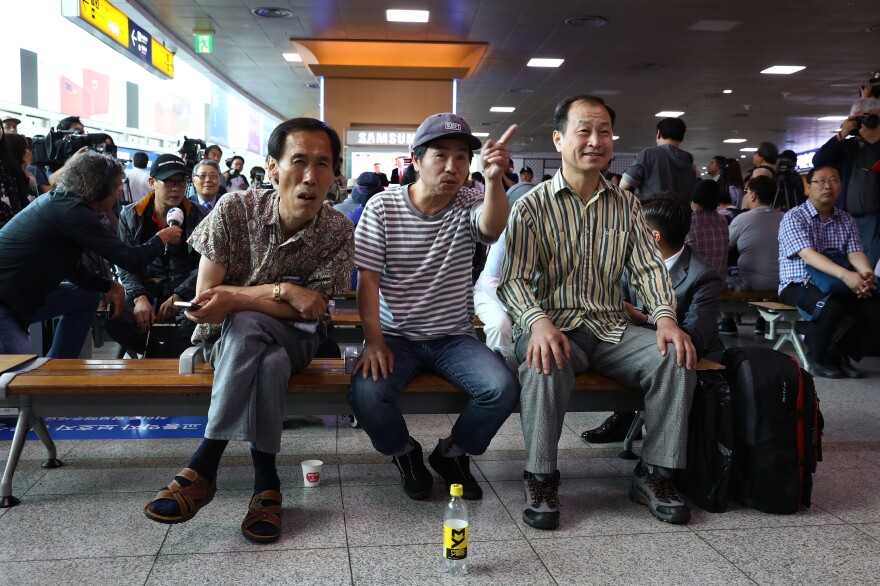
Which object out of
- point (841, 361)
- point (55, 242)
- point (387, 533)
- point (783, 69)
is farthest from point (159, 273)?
point (783, 69)

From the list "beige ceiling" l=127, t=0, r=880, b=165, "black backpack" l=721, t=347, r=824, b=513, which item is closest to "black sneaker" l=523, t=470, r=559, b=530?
"black backpack" l=721, t=347, r=824, b=513

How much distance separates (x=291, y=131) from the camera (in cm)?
246

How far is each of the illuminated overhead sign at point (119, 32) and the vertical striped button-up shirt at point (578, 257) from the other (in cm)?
627

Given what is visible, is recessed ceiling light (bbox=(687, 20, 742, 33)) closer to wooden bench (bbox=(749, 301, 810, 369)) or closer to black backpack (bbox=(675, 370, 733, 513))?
wooden bench (bbox=(749, 301, 810, 369))

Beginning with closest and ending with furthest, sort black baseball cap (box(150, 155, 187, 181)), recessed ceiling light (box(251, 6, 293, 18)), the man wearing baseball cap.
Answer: the man wearing baseball cap
black baseball cap (box(150, 155, 187, 181))
recessed ceiling light (box(251, 6, 293, 18))

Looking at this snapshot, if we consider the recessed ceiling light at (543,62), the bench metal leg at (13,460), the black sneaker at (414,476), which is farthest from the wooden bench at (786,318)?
the recessed ceiling light at (543,62)

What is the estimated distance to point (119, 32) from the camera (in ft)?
27.1

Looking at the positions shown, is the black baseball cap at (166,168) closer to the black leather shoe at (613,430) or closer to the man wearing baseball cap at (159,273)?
the man wearing baseball cap at (159,273)

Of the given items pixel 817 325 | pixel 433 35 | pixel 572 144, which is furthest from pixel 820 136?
pixel 572 144

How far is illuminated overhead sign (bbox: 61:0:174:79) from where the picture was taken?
705 centimetres

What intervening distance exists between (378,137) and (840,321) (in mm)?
8919

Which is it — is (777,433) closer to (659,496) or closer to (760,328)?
(659,496)

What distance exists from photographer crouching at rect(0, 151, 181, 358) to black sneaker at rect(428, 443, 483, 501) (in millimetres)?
1816

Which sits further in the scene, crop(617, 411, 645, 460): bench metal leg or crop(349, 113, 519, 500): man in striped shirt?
crop(617, 411, 645, 460): bench metal leg
